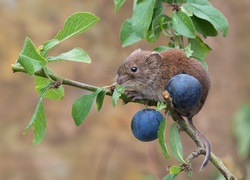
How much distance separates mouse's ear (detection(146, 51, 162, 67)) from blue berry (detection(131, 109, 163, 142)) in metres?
0.67

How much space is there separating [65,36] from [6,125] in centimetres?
397

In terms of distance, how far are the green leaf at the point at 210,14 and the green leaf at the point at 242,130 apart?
4240 mm

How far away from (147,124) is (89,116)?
13.1ft

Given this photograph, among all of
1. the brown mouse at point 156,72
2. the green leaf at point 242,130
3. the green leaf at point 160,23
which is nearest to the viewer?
the green leaf at point 160,23

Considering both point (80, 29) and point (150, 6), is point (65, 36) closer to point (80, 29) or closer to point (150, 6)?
point (80, 29)

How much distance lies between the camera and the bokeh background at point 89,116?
534 centimetres

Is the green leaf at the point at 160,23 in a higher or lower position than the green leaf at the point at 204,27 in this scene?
higher

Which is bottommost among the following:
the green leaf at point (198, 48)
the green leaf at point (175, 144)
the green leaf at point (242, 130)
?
the green leaf at point (242, 130)

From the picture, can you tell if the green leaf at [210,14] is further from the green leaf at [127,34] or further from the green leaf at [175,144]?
the green leaf at [175,144]

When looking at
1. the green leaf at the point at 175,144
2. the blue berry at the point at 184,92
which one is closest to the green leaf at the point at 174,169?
the green leaf at the point at 175,144

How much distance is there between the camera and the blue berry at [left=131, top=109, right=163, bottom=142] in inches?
65.3

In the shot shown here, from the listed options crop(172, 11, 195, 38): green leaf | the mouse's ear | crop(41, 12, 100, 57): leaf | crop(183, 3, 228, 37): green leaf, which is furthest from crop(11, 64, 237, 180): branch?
the mouse's ear

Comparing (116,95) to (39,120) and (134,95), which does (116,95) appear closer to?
(39,120)

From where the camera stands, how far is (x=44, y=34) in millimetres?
5766
